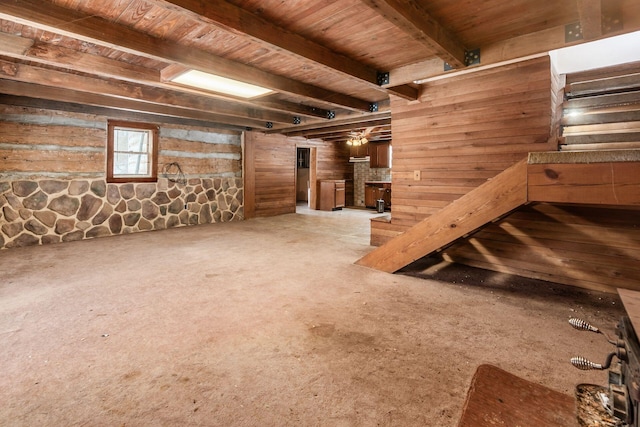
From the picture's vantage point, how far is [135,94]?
408 centimetres

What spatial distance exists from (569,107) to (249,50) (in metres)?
3.51

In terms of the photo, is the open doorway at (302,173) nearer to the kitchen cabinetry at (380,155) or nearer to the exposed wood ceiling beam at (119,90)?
the kitchen cabinetry at (380,155)

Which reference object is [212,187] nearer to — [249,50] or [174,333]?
[249,50]

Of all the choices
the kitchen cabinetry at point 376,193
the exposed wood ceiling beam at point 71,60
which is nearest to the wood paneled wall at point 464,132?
the exposed wood ceiling beam at point 71,60

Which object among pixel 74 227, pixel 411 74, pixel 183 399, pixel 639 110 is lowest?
pixel 183 399

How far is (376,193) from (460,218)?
702cm

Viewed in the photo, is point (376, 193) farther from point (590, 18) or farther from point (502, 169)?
point (590, 18)

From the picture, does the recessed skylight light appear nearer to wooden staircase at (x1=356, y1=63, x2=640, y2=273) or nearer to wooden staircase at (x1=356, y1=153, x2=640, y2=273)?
wooden staircase at (x1=356, y1=63, x2=640, y2=273)

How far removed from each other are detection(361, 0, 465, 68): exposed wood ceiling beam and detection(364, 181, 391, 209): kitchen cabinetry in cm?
659

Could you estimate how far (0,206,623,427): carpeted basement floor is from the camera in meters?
1.41

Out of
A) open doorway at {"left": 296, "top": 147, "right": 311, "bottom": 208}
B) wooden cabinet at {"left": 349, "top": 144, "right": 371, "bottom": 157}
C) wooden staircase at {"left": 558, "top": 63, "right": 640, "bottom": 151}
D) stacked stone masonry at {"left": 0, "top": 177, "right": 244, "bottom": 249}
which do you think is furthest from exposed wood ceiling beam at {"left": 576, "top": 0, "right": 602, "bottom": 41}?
open doorway at {"left": 296, "top": 147, "right": 311, "bottom": 208}

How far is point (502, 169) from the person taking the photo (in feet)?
10.7

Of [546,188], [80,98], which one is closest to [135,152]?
[80,98]

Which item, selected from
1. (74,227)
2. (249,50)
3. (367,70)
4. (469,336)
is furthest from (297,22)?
(74,227)
